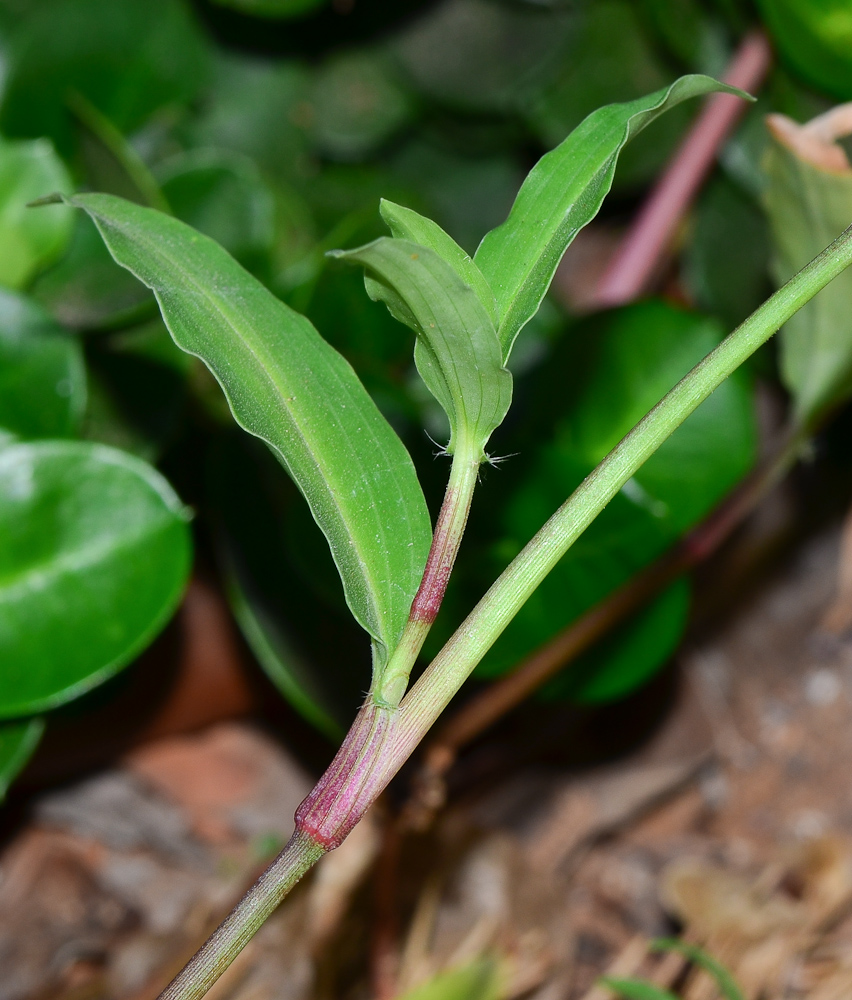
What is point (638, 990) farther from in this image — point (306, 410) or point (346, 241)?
point (346, 241)

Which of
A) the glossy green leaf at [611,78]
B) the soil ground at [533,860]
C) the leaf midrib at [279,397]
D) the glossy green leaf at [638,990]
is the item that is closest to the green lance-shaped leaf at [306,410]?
the leaf midrib at [279,397]

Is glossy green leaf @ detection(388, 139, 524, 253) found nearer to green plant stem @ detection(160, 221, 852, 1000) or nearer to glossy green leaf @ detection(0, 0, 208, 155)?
glossy green leaf @ detection(0, 0, 208, 155)

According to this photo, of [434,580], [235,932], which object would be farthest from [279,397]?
[235,932]

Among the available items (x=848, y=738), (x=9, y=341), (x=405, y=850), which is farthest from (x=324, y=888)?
(x=848, y=738)

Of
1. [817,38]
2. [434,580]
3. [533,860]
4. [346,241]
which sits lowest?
[533,860]

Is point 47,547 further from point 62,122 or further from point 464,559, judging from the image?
point 62,122

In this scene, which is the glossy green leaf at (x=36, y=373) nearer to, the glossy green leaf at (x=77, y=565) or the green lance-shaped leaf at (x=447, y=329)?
the glossy green leaf at (x=77, y=565)

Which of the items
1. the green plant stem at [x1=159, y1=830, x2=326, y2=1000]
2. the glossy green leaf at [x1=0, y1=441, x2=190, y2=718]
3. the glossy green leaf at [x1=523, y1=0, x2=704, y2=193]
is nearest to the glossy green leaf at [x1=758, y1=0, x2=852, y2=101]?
the glossy green leaf at [x1=523, y1=0, x2=704, y2=193]
